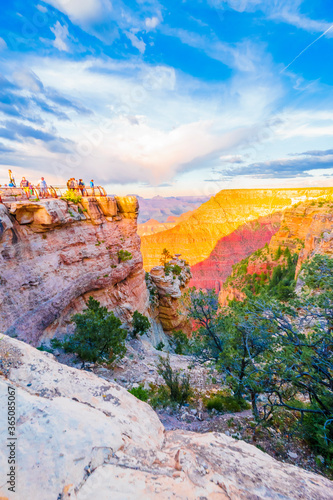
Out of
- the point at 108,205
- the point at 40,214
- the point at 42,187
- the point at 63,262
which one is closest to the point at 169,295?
the point at 108,205

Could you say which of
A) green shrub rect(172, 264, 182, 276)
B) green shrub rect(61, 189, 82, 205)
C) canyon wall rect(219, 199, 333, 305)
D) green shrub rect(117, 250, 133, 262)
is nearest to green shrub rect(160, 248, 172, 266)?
green shrub rect(172, 264, 182, 276)

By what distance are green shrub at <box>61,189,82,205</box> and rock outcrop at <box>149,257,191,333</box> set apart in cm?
1506

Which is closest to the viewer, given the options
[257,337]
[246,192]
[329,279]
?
[329,279]

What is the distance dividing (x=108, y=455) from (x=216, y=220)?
344ft

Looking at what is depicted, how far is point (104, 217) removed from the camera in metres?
19.8

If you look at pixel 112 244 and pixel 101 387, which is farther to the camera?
pixel 112 244

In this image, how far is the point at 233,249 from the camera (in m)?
92.4

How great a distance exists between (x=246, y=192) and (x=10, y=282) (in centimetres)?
11241

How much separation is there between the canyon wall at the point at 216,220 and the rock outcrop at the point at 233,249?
274cm

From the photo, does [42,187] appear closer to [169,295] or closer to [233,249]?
[169,295]

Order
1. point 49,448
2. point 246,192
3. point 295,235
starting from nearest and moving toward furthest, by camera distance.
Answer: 1. point 49,448
2. point 295,235
3. point 246,192

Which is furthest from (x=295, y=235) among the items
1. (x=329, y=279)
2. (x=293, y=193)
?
(x=293, y=193)

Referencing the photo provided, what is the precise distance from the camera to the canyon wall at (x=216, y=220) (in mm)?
91062

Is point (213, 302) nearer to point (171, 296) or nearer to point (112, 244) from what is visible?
point (112, 244)
